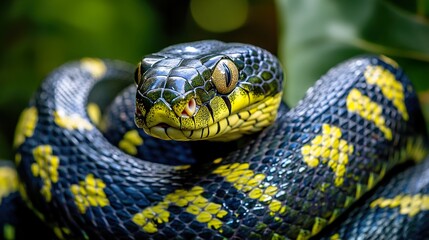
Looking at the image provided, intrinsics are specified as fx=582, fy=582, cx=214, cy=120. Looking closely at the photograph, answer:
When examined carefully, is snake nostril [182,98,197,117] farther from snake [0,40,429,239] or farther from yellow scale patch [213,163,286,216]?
yellow scale patch [213,163,286,216]

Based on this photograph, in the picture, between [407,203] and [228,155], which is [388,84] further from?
[228,155]

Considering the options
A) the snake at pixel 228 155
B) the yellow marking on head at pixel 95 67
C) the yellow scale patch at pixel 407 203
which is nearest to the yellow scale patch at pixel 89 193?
the snake at pixel 228 155

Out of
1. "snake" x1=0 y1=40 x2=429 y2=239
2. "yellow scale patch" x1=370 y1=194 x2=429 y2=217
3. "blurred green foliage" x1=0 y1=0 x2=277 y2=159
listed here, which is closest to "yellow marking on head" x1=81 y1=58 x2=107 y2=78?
"snake" x1=0 y1=40 x2=429 y2=239

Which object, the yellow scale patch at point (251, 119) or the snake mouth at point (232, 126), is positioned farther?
the yellow scale patch at point (251, 119)

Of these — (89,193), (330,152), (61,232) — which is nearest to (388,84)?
(330,152)

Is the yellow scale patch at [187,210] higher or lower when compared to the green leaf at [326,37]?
lower

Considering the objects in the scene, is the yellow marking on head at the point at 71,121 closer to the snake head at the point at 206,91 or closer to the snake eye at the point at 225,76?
the snake head at the point at 206,91
